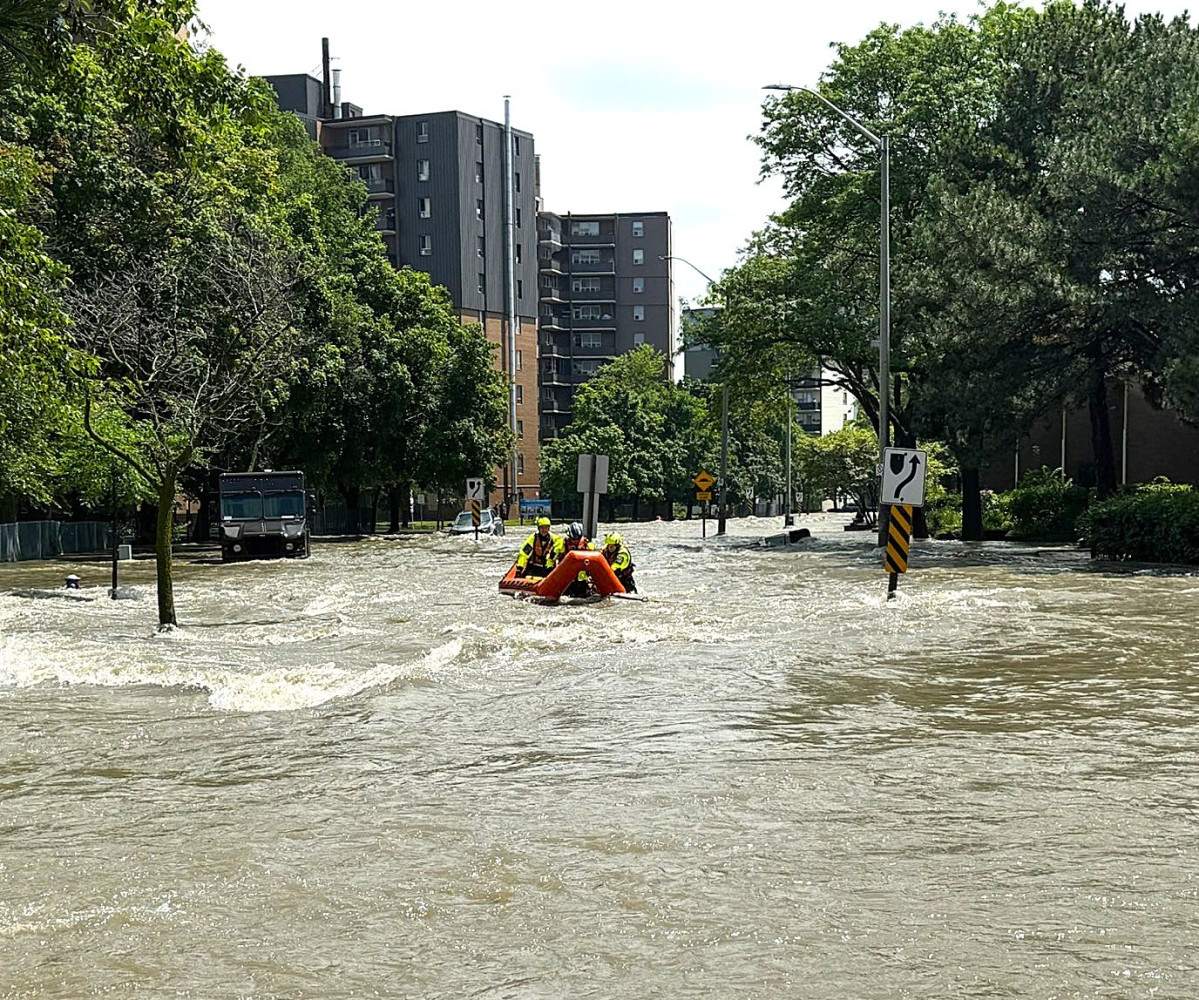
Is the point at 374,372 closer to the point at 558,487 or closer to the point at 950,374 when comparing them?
the point at 950,374

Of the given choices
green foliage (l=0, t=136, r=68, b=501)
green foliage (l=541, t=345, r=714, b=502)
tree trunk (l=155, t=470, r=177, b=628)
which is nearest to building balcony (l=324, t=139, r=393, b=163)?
A: green foliage (l=541, t=345, r=714, b=502)

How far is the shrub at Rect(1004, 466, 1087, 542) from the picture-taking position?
4350cm

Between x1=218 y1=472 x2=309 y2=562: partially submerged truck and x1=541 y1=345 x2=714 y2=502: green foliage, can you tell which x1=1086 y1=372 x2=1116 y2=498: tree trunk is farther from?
x1=541 y1=345 x2=714 y2=502: green foliage

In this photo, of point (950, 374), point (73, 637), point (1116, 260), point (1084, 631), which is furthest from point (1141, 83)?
point (73, 637)

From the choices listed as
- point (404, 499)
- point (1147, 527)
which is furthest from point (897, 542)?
point (404, 499)

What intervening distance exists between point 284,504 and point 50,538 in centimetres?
870

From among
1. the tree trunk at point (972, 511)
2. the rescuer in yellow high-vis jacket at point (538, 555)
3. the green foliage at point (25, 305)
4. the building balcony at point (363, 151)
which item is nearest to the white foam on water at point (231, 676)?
the green foliage at point (25, 305)

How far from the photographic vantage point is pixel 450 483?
63281 mm

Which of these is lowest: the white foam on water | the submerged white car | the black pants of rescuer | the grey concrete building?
the white foam on water

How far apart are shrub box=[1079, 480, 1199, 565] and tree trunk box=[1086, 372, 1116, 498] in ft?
15.2

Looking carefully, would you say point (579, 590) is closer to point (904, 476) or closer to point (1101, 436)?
point (904, 476)

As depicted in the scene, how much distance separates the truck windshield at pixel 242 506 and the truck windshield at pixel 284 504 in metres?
0.21

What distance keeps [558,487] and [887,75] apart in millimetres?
56747

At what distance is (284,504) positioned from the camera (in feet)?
140
